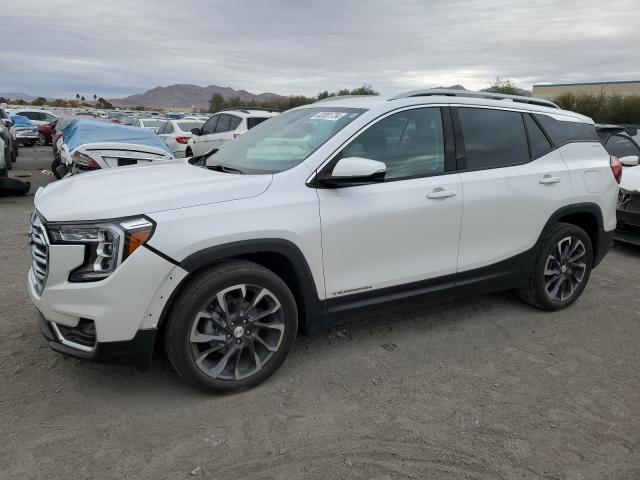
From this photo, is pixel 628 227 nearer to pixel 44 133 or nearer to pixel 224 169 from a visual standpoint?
pixel 224 169

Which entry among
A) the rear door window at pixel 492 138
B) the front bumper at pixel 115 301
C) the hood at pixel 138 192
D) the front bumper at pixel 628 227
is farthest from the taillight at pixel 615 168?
the front bumper at pixel 115 301

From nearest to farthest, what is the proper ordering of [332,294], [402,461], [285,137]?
[402,461] < [332,294] < [285,137]

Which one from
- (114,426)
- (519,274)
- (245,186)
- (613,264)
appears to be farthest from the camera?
(613,264)

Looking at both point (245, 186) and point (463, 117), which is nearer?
point (245, 186)

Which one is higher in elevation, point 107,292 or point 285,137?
point 285,137

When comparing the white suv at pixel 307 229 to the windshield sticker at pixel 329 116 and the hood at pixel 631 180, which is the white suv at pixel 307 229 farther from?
the hood at pixel 631 180

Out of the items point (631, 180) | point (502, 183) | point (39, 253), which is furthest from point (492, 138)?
point (631, 180)

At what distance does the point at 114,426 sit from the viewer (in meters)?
2.99

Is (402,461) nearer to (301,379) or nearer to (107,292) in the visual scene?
(301,379)

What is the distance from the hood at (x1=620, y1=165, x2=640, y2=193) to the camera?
7039mm

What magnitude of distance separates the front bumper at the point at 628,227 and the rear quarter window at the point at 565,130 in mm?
2463

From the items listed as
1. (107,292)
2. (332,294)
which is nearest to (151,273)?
(107,292)

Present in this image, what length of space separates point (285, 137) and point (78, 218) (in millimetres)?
1661

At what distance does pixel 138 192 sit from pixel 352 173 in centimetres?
128
